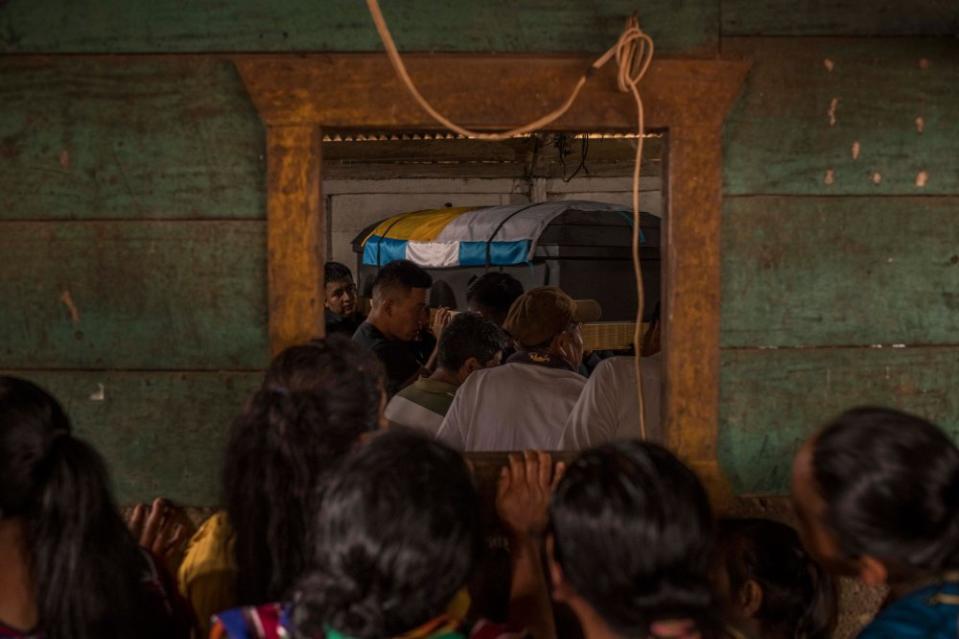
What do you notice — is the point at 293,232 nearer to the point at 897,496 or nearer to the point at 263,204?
the point at 263,204

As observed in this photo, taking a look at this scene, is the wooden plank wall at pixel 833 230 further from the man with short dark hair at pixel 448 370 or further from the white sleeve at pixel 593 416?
the man with short dark hair at pixel 448 370

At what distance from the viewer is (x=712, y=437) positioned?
7.97ft

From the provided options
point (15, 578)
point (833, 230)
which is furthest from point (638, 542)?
point (833, 230)

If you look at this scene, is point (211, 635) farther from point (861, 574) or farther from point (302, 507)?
point (861, 574)

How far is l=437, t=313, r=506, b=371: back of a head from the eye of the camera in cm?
367

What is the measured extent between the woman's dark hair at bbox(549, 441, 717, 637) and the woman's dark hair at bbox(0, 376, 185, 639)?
33.0 inches

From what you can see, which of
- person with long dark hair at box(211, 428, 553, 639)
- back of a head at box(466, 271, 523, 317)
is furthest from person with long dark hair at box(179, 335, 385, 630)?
back of a head at box(466, 271, 523, 317)

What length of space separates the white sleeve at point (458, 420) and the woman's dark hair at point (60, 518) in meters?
1.70

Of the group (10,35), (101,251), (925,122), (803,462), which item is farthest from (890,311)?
(10,35)

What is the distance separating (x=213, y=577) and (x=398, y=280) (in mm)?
2579

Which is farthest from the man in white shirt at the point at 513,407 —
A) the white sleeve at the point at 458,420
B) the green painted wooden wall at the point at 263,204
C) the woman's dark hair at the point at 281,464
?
the woman's dark hair at the point at 281,464

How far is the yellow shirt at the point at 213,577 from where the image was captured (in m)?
1.84

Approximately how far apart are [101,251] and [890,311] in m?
2.13

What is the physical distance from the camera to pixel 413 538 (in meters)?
1.37
